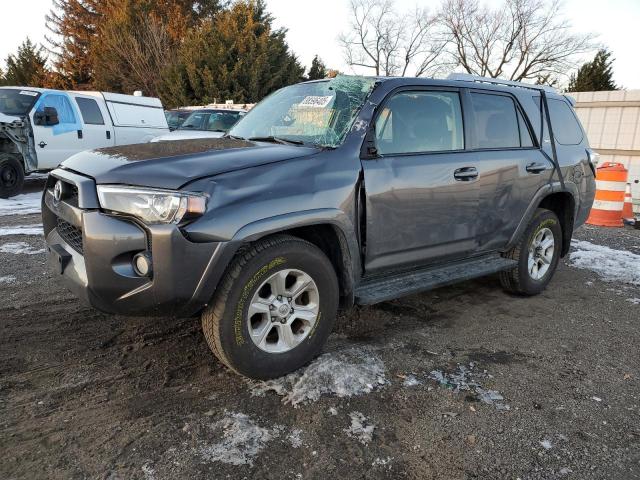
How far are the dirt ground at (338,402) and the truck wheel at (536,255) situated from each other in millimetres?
558

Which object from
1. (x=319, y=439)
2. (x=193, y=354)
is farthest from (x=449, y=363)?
(x=193, y=354)

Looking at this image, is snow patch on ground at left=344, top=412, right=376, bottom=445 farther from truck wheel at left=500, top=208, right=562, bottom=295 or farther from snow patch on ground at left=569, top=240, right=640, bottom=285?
snow patch on ground at left=569, top=240, right=640, bottom=285

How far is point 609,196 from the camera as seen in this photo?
8.50m

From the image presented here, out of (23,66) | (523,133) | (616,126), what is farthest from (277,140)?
(23,66)

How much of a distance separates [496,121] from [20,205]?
25.7ft

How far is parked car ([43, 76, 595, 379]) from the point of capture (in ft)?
8.27

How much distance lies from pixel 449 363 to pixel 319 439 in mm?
1237

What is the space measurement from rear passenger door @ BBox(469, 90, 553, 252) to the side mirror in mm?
8306

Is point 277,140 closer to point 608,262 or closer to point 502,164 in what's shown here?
point 502,164

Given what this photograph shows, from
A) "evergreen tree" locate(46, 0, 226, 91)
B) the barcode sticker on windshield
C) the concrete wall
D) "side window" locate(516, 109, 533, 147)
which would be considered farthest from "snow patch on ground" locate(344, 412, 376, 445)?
"evergreen tree" locate(46, 0, 226, 91)

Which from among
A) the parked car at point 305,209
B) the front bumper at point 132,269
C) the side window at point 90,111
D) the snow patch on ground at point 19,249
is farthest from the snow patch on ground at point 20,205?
the front bumper at point 132,269

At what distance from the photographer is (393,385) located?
299 cm

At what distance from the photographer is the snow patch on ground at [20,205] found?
25.5 ft

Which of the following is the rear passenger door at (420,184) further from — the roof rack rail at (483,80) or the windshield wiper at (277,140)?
the windshield wiper at (277,140)
